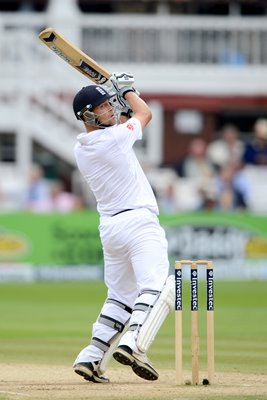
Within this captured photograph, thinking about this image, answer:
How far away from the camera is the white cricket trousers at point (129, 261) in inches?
274

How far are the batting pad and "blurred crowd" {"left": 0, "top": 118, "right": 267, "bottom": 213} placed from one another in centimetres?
1013

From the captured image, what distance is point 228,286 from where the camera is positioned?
1585 centimetres

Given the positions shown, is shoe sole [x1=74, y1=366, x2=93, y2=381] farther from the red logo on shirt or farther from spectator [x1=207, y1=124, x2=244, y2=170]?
spectator [x1=207, y1=124, x2=244, y2=170]

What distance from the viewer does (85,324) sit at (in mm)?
11406

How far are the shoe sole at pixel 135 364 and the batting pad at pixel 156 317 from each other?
80 millimetres

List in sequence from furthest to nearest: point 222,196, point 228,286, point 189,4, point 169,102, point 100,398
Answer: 1. point 189,4
2. point 169,102
3. point 222,196
4. point 228,286
5. point 100,398

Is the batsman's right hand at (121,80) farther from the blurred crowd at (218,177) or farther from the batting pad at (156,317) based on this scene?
the blurred crowd at (218,177)

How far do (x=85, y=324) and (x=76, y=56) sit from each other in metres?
4.42

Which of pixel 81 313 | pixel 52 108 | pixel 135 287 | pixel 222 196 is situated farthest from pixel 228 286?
pixel 135 287

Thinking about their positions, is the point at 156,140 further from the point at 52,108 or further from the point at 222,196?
the point at 222,196

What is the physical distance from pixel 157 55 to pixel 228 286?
7.65 meters

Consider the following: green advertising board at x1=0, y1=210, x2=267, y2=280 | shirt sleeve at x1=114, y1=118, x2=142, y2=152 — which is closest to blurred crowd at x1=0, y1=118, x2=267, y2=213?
green advertising board at x1=0, y1=210, x2=267, y2=280

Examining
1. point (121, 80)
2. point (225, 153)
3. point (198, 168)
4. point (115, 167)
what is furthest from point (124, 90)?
point (225, 153)

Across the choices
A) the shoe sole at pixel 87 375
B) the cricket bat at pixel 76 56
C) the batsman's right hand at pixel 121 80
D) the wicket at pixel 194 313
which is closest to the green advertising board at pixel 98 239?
the cricket bat at pixel 76 56
